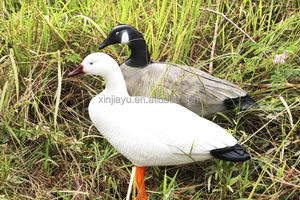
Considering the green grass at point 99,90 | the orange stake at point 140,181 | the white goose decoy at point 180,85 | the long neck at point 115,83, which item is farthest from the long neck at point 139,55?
the orange stake at point 140,181

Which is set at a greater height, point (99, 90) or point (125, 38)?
point (125, 38)

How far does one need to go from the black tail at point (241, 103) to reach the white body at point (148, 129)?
1.09 feet

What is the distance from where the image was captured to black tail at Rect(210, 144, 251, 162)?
1504 mm

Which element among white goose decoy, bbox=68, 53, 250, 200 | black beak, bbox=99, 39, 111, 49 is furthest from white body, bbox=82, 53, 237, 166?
black beak, bbox=99, 39, 111, 49

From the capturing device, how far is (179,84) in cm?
188

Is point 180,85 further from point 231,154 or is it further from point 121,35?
point 231,154

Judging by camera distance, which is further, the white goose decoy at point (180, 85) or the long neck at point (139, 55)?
the long neck at point (139, 55)

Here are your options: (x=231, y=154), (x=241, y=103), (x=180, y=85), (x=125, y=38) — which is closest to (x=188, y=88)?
(x=180, y=85)

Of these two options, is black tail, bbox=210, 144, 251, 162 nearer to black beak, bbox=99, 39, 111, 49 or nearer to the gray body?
the gray body

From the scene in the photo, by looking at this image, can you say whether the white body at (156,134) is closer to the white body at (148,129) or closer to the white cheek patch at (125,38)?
the white body at (148,129)

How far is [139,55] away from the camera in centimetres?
201

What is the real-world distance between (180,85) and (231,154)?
0.50m

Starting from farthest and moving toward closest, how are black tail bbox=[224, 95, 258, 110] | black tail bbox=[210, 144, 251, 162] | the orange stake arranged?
black tail bbox=[224, 95, 258, 110] → the orange stake → black tail bbox=[210, 144, 251, 162]

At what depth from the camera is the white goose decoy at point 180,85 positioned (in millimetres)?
1877
